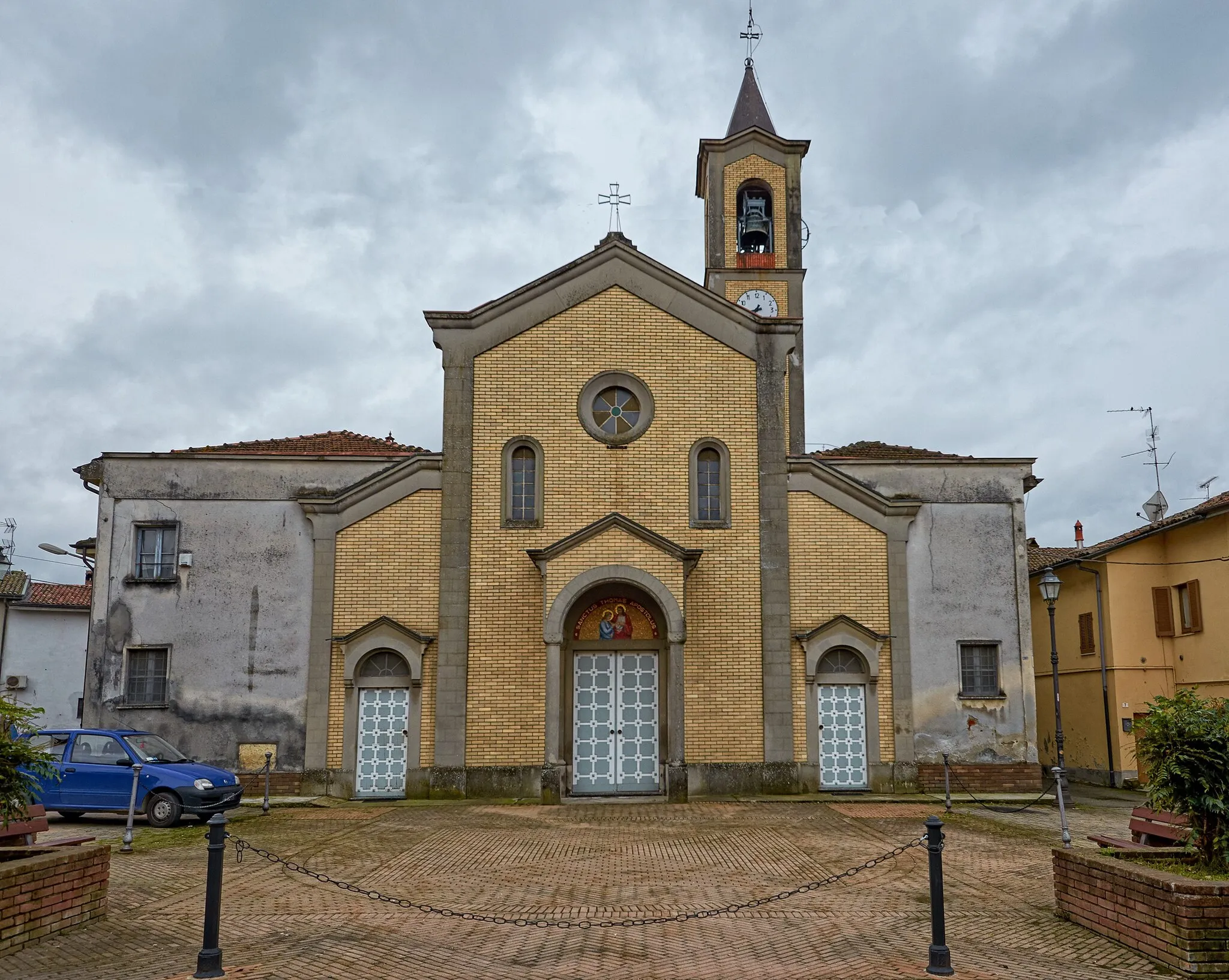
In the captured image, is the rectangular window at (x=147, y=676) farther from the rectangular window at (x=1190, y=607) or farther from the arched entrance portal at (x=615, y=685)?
the rectangular window at (x=1190, y=607)

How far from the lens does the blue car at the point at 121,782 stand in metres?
16.3

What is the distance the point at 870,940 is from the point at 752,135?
24.3 meters

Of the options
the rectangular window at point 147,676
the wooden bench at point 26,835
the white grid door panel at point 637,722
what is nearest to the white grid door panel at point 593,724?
the white grid door panel at point 637,722

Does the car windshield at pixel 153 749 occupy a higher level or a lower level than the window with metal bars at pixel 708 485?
lower

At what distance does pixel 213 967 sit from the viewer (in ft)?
Result: 26.2

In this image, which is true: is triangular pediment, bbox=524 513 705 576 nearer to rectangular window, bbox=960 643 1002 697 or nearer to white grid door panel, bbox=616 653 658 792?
white grid door panel, bbox=616 653 658 792

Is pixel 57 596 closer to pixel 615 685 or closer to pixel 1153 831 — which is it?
pixel 615 685

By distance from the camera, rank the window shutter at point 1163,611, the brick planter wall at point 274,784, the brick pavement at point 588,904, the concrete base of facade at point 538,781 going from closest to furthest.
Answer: the brick pavement at point 588,904 → the concrete base of facade at point 538,781 → the brick planter wall at point 274,784 → the window shutter at point 1163,611

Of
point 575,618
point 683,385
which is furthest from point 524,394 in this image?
point 575,618

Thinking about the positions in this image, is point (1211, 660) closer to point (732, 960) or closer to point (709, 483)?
point (709, 483)

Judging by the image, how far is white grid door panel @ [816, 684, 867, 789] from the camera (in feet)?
67.5

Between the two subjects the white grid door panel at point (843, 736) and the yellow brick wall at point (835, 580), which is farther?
the yellow brick wall at point (835, 580)

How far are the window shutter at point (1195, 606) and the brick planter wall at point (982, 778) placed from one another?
5.92m

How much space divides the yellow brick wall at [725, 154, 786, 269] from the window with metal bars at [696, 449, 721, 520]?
9506 millimetres
